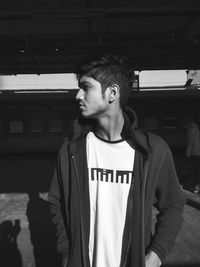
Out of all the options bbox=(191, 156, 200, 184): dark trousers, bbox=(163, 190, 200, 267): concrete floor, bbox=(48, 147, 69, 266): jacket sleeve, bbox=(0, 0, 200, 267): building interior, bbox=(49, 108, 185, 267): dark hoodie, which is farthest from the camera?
bbox=(191, 156, 200, 184): dark trousers

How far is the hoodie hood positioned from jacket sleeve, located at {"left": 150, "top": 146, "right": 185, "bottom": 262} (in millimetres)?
125

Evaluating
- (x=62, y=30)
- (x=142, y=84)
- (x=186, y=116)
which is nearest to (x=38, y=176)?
(x=62, y=30)

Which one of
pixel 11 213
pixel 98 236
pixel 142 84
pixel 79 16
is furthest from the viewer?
pixel 142 84

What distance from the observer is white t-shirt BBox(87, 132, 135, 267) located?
171 cm

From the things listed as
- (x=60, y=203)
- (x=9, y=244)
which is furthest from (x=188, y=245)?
(x=60, y=203)

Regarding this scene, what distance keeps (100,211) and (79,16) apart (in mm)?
4739

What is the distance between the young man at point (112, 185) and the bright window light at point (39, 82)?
18.5 metres

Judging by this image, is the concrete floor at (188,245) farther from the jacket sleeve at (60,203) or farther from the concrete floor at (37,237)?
the jacket sleeve at (60,203)

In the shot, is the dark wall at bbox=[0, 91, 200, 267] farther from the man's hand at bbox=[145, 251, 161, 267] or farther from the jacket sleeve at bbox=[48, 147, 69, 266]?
the man's hand at bbox=[145, 251, 161, 267]

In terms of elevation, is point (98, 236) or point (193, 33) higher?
point (193, 33)

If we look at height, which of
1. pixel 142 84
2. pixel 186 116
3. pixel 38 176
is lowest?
pixel 38 176

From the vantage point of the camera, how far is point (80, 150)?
1803mm

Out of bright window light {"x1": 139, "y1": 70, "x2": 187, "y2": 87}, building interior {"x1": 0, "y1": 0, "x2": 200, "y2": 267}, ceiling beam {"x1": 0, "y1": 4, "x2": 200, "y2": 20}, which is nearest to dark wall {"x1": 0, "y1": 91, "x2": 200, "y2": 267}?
building interior {"x1": 0, "y1": 0, "x2": 200, "y2": 267}

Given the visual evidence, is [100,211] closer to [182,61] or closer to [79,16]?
[79,16]
